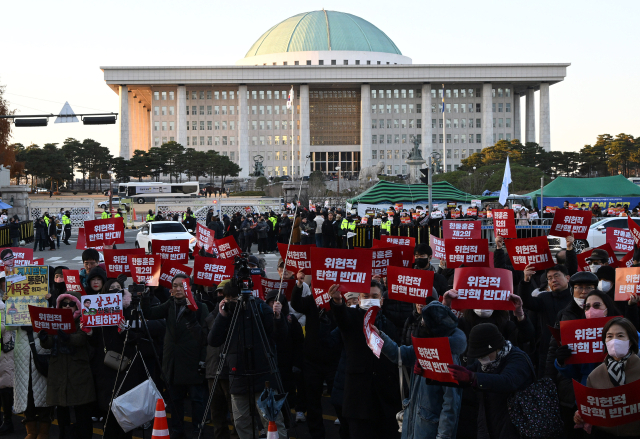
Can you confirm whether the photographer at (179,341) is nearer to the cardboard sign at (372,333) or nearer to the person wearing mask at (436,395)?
the cardboard sign at (372,333)

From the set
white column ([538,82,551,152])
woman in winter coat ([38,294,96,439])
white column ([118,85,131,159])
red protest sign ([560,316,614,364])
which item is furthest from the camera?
white column ([538,82,551,152])

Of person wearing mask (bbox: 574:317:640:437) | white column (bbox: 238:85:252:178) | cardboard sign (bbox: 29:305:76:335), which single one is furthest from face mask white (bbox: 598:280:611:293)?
white column (bbox: 238:85:252:178)

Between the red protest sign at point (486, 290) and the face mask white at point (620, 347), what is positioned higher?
the red protest sign at point (486, 290)

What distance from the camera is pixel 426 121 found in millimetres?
116125

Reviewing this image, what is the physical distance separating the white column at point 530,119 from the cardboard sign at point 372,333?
119 metres

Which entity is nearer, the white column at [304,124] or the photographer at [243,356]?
the photographer at [243,356]

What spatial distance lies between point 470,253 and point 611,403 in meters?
3.97

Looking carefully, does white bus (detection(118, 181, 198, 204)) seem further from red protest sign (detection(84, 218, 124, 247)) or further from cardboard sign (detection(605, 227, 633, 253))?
cardboard sign (detection(605, 227, 633, 253))

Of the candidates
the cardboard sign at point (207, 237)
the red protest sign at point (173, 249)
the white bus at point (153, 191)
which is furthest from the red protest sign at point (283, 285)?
the white bus at point (153, 191)

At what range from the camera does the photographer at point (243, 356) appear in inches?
229

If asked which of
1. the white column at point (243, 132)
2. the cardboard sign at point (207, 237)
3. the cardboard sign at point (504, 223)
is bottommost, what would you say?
the cardboard sign at point (207, 237)

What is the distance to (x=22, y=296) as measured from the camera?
22.8 ft

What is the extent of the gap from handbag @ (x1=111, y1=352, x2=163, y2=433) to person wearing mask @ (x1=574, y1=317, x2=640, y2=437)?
345 cm

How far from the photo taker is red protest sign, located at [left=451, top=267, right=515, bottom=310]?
5.51 m
